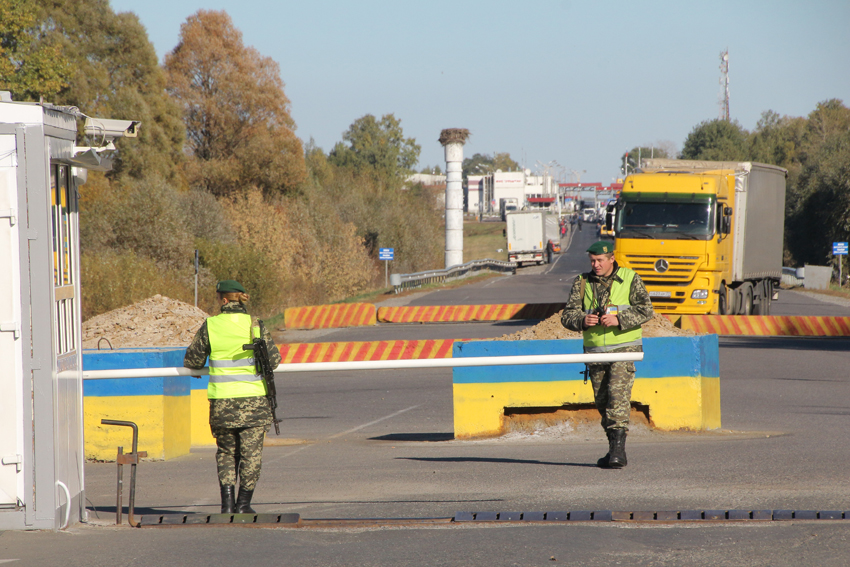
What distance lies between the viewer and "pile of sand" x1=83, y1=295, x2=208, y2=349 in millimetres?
13602

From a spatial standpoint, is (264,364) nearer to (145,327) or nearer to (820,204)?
(145,327)

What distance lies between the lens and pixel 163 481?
8.46 metres

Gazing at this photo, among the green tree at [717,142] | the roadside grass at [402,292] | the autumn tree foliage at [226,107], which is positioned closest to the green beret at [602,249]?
the roadside grass at [402,292]

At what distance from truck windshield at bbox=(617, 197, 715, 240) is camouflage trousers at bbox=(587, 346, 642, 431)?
→ 15.7 m

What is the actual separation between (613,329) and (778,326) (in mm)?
16734

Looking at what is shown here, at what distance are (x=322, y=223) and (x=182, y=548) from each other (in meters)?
52.4

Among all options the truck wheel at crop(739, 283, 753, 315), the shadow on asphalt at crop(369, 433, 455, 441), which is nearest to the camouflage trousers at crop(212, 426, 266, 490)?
the shadow on asphalt at crop(369, 433, 455, 441)

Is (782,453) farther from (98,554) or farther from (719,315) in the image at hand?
(719,315)

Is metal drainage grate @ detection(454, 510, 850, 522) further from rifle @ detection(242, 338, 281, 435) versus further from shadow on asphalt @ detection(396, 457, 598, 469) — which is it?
shadow on asphalt @ detection(396, 457, 598, 469)

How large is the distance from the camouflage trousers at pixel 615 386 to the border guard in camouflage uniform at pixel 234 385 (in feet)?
9.74

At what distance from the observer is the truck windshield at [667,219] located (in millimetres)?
22766

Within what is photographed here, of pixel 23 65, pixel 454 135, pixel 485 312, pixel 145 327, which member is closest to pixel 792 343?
pixel 485 312

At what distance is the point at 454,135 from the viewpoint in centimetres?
6272

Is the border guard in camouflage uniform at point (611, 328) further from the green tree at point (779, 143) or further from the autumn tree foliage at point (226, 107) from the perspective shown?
the green tree at point (779, 143)
